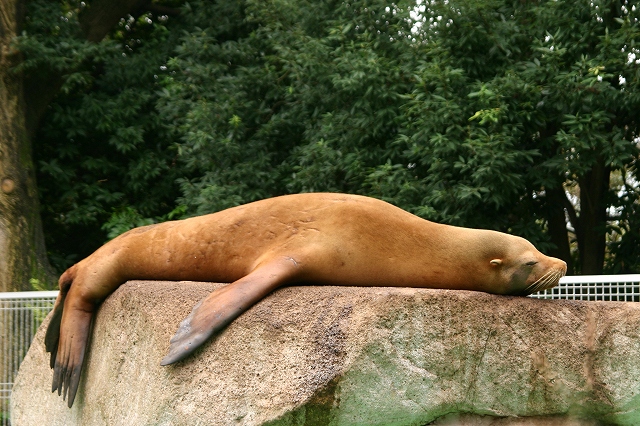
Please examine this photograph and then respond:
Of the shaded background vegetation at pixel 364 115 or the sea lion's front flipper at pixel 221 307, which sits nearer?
the sea lion's front flipper at pixel 221 307

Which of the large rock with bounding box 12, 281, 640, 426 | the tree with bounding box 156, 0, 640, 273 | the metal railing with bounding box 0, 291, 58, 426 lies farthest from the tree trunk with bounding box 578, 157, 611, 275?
the metal railing with bounding box 0, 291, 58, 426

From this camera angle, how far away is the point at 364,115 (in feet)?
27.3

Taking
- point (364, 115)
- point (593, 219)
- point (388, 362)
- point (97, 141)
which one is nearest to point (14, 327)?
point (364, 115)

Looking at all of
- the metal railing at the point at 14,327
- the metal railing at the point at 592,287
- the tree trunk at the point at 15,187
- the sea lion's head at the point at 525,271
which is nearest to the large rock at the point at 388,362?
the sea lion's head at the point at 525,271

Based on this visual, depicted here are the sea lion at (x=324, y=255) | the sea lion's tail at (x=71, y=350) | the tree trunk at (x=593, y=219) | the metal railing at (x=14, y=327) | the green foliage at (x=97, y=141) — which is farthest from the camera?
the green foliage at (x=97, y=141)

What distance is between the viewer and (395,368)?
11.1ft

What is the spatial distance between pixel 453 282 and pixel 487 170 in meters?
3.38

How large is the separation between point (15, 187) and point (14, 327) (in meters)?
2.84

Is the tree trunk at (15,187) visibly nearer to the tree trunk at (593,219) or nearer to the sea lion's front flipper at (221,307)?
the tree trunk at (593,219)

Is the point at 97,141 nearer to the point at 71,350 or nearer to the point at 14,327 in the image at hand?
the point at 14,327

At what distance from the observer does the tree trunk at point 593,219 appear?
8539 millimetres

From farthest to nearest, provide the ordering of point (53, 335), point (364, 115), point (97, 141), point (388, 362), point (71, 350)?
point (97, 141) → point (364, 115) → point (53, 335) → point (71, 350) → point (388, 362)

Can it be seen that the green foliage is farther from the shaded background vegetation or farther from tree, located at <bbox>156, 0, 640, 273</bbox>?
tree, located at <bbox>156, 0, 640, 273</bbox>

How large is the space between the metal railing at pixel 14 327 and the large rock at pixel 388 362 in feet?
8.57
